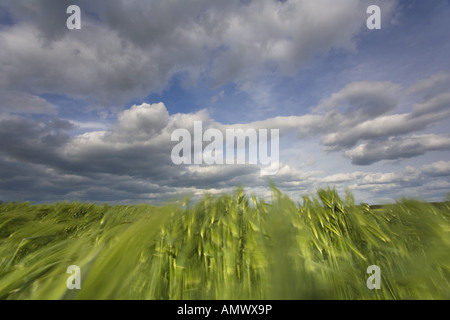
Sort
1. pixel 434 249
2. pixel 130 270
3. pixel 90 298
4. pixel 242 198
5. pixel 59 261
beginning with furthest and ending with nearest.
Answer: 1. pixel 242 198
2. pixel 59 261
3. pixel 434 249
4. pixel 130 270
5. pixel 90 298

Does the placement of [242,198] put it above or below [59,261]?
above

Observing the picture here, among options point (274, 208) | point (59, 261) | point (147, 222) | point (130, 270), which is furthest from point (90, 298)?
point (274, 208)

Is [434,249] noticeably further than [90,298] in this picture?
Yes

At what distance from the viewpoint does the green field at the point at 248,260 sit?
79 centimetres

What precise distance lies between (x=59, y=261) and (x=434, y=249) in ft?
4.83

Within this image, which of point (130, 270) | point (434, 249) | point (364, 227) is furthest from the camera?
point (364, 227)

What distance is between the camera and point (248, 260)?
101cm

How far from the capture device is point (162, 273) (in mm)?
1055

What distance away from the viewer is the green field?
2.60 ft

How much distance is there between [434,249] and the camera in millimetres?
953
